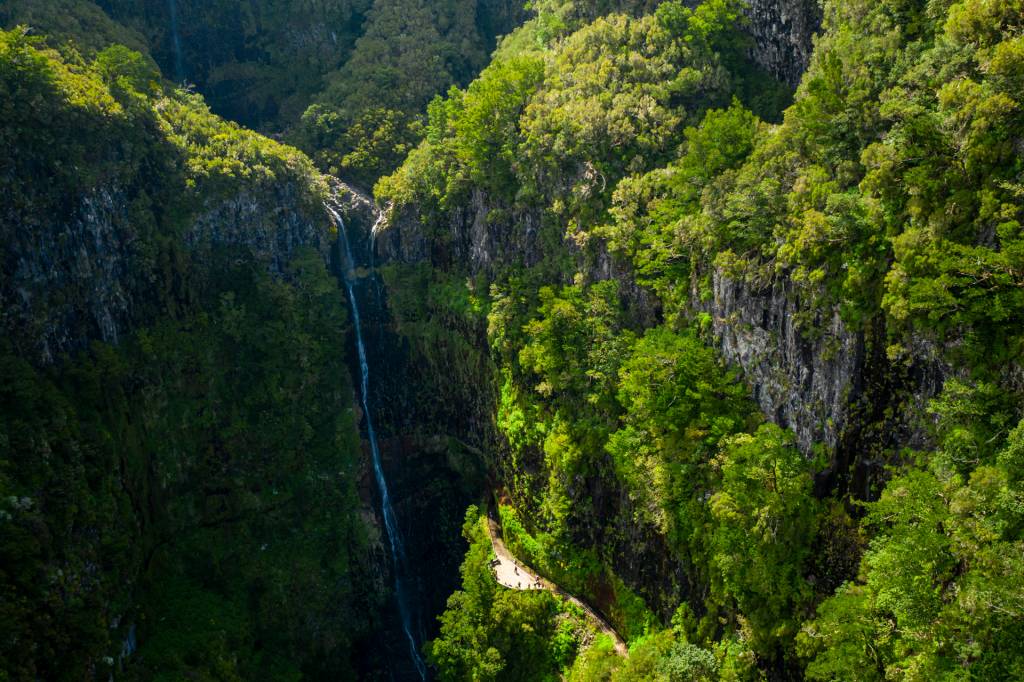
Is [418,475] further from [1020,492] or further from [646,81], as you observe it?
[1020,492]

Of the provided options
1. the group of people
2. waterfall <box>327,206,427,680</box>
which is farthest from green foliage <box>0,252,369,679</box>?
the group of people

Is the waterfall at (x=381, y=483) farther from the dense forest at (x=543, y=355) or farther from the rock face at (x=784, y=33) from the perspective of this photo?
the rock face at (x=784, y=33)

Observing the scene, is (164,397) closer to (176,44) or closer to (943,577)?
(176,44)

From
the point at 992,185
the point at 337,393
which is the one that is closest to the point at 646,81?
the point at 992,185

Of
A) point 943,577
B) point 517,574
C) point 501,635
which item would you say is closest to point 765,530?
point 943,577

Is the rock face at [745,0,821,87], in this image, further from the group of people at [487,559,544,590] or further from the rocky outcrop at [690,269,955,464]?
the group of people at [487,559,544,590]

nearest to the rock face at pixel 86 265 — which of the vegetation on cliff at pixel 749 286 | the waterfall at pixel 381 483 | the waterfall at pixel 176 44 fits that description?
the waterfall at pixel 381 483
